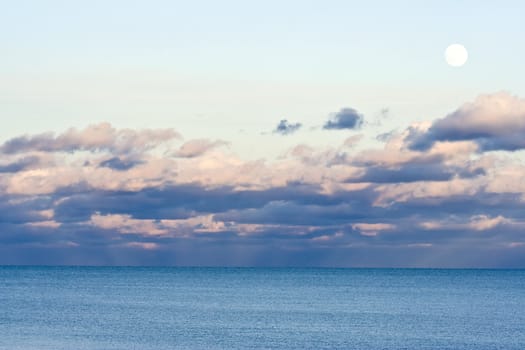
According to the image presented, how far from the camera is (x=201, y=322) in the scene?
115m

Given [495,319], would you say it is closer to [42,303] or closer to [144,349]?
[144,349]

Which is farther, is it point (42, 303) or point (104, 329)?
point (42, 303)

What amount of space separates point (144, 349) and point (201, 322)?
29.3m

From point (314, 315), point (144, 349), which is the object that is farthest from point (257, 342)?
point (314, 315)

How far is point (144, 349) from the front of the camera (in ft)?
281

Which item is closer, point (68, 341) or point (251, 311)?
point (68, 341)

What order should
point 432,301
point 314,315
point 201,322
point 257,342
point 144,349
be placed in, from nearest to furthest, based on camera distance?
point 144,349
point 257,342
point 201,322
point 314,315
point 432,301

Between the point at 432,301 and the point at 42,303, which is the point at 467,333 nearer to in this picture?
the point at 432,301

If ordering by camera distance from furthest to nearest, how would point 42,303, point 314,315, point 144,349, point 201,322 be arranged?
point 42,303 → point 314,315 → point 201,322 → point 144,349

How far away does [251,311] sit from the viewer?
13388 cm

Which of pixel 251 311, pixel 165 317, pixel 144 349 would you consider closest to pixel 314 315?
pixel 251 311

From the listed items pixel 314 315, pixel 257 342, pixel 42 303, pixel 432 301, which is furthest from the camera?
pixel 432 301

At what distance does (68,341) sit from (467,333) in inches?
1730

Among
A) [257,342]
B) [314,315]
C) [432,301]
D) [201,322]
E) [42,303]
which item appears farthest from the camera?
[432,301]
